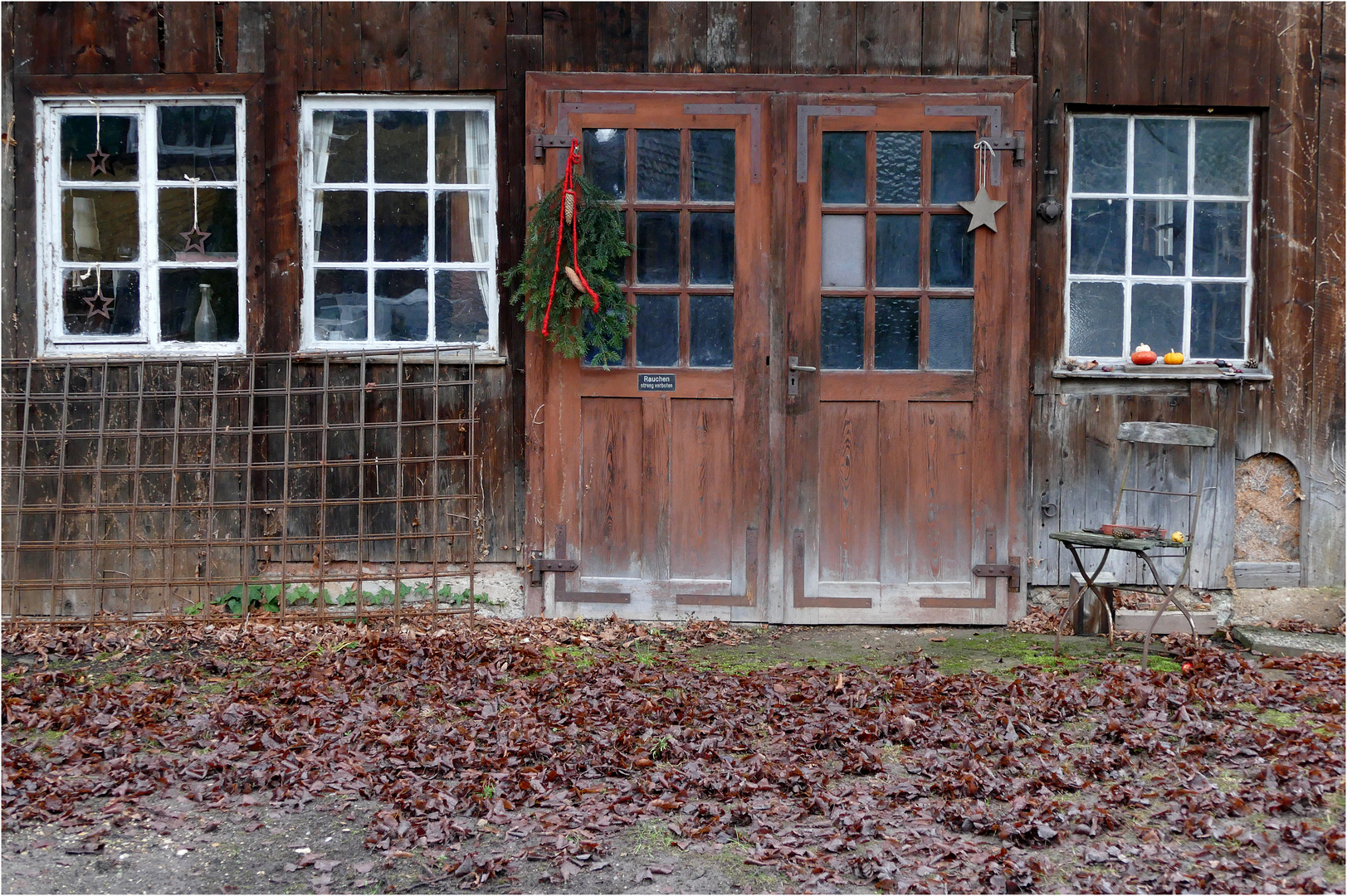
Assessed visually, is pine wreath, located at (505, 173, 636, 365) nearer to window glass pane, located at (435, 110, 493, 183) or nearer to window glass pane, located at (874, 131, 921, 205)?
window glass pane, located at (435, 110, 493, 183)

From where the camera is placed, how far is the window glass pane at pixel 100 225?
5.96 metres

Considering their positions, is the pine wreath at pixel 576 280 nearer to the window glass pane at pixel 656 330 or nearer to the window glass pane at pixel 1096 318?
the window glass pane at pixel 656 330

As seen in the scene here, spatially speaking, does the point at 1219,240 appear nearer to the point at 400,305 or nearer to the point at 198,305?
the point at 400,305

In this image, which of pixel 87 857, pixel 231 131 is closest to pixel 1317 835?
pixel 87 857

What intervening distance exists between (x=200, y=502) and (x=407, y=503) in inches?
45.5

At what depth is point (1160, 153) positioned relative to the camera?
5898mm

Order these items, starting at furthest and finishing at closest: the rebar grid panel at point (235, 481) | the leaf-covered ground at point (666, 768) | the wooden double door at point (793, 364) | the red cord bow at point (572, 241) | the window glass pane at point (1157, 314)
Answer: the window glass pane at point (1157, 314)
the rebar grid panel at point (235, 481)
the wooden double door at point (793, 364)
the red cord bow at point (572, 241)
the leaf-covered ground at point (666, 768)

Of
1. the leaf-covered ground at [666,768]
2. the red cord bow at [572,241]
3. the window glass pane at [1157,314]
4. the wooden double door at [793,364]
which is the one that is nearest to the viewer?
the leaf-covered ground at [666,768]

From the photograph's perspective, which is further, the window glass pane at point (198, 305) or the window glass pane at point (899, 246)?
the window glass pane at point (198, 305)

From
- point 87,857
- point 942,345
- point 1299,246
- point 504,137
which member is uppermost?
point 504,137

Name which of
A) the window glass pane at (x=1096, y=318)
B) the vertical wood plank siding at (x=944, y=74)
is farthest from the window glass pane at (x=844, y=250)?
the window glass pane at (x=1096, y=318)

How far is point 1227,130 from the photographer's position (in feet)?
19.4

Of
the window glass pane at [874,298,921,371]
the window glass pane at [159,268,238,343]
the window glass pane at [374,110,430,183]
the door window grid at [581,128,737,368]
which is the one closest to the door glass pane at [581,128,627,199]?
the door window grid at [581,128,737,368]

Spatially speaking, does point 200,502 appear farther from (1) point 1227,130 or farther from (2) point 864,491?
(1) point 1227,130
